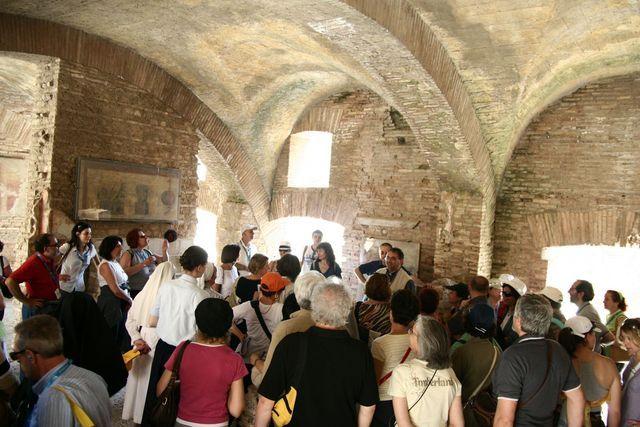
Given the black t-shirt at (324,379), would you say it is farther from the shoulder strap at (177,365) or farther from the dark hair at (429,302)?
the dark hair at (429,302)

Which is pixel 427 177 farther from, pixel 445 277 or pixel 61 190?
pixel 61 190

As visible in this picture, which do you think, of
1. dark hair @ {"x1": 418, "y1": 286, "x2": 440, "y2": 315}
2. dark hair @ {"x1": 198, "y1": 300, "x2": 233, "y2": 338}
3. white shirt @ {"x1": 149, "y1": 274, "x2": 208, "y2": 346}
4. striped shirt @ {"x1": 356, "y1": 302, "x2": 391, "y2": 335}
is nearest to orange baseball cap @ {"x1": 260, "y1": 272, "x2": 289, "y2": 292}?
white shirt @ {"x1": 149, "y1": 274, "x2": 208, "y2": 346}

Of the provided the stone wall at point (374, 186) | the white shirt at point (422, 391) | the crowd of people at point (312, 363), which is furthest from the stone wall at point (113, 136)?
the white shirt at point (422, 391)

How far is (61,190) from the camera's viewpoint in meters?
7.64

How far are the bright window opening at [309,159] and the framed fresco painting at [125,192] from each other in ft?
9.31

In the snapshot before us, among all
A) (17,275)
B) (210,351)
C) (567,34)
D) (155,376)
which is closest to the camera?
(210,351)

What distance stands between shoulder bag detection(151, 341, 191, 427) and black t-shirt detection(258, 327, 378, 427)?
48cm

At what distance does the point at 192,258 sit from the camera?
11.8 feet

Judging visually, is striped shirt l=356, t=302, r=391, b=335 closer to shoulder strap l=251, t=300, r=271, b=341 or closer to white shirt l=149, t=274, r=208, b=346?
shoulder strap l=251, t=300, r=271, b=341

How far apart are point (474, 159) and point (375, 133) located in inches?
100

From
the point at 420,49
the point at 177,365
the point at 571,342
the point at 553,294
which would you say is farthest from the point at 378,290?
the point at 420,49

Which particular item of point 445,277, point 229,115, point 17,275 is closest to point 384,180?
point 445,277

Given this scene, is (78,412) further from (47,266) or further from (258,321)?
(47,266)

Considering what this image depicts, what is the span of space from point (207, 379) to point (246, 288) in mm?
1801
